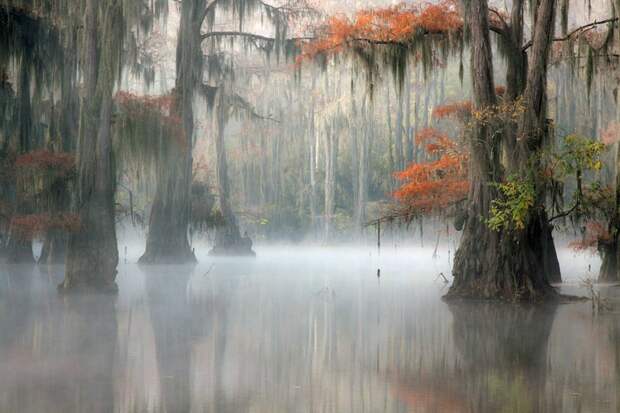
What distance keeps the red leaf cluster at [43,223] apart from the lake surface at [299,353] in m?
1.12

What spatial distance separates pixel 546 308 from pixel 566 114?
15.9 metres

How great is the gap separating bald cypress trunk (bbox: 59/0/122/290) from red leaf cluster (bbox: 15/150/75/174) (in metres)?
0.37

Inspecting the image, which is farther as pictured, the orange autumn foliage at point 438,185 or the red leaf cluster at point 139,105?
the red leaf cluster at point 139,105

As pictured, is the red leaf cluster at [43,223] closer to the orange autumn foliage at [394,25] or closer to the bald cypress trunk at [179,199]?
the orange autumn foliage at [394,25]

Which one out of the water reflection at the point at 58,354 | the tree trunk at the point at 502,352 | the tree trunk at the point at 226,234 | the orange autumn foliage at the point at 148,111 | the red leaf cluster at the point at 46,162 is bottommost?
the tree trunk at the point at 502,352

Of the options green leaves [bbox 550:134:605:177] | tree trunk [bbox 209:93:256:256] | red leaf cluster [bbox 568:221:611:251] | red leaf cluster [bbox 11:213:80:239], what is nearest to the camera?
green leaves [bbox 550:134:605:177]

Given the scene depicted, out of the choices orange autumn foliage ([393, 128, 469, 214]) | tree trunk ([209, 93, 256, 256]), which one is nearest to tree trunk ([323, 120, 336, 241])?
tree trunk ([209, 93, 256, 256])

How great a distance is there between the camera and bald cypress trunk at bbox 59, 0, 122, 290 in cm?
1434

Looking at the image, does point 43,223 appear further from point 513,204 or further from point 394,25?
point 513,204

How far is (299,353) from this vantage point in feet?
26.8

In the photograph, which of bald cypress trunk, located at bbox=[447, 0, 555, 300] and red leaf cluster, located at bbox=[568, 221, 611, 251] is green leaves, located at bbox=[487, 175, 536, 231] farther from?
red leaf cluster, located at bbox=[568, 221, 611, 251]

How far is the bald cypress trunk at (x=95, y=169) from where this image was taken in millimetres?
14345

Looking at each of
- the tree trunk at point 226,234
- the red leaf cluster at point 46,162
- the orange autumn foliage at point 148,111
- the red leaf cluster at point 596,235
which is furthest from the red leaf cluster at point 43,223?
the tree trunk at point 226,234

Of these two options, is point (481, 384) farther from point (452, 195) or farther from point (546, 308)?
point (452, 195)
